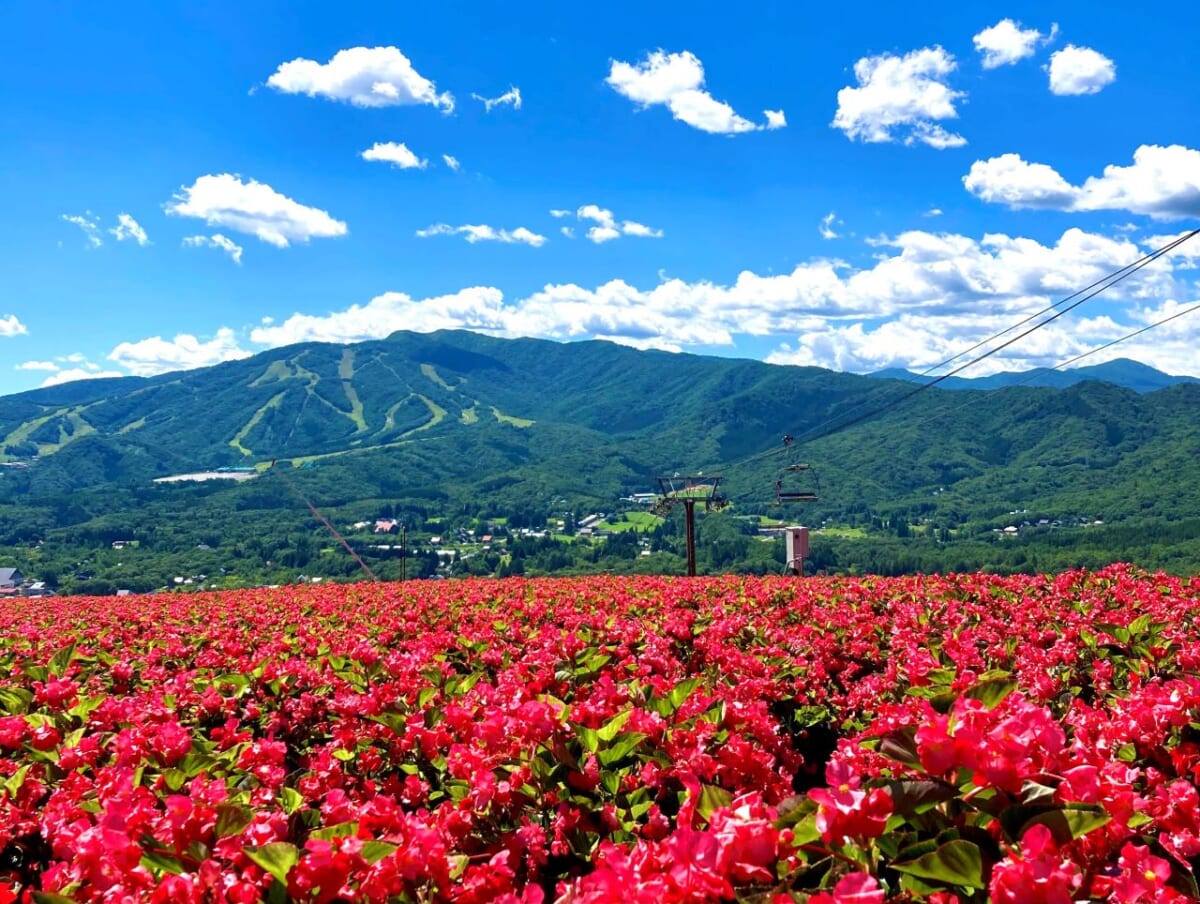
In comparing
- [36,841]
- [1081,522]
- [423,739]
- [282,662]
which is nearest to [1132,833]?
[423,739]

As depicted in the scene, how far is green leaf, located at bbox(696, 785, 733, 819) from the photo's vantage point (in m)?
2.64

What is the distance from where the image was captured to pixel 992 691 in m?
2.99

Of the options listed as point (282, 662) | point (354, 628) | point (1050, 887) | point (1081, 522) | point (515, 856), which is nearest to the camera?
point (1050, 887)

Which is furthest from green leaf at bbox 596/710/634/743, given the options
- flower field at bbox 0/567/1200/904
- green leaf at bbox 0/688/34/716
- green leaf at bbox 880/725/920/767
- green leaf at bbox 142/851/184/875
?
green leaf at bbox 0/688/34/716

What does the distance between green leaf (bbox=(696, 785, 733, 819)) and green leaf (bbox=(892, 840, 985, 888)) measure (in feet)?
2.41

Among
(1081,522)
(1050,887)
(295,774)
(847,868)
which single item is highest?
(1050,887)

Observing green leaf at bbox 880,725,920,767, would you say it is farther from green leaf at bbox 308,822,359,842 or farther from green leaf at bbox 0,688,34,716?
green leaf at bbox 0,688,34,716

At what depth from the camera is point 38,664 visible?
22.9 ft

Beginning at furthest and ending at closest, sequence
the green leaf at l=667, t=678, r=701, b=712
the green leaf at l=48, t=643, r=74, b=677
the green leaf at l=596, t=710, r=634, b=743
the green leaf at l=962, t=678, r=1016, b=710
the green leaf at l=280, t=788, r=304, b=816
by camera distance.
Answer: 1. the green leaf at l=48, t=643, r=74, b=677
2. the green leaf at l=667, t=678, r=701, b=712
3. the green leaf at l=596, t=710, r=634, b=743
4. the green leaf at l=280, t=788, r=304, b=816
5. the green leaf at l=962, t=678, r=1016, b=710

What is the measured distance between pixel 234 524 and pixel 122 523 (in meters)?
21.1

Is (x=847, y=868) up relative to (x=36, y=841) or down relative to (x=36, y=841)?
up

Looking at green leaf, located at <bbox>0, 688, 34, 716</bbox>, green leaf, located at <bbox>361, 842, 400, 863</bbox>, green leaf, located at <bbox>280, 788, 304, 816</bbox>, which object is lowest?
green leaf, located at <bbox>0, 688, 34, 716</bbox>

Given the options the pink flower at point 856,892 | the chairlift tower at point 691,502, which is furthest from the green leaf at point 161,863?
the chairlift tower at point 691,502

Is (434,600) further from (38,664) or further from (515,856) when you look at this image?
(515,856)
